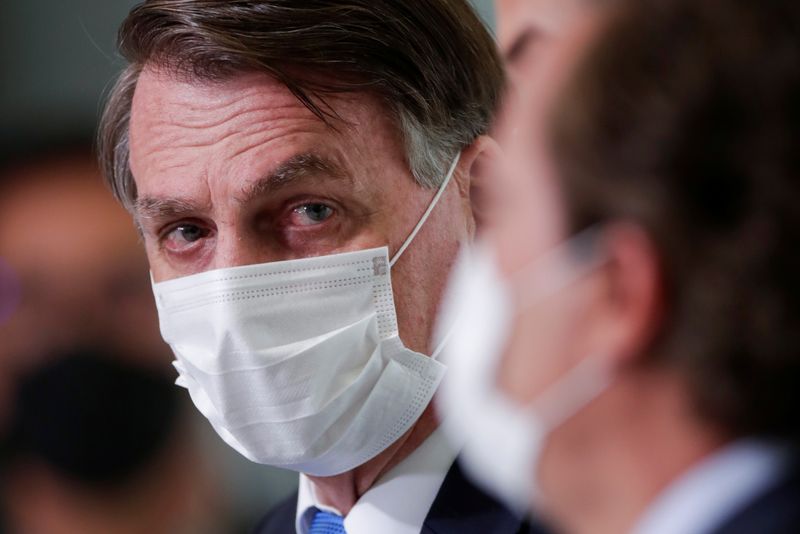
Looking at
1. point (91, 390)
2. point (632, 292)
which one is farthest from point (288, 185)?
point (91, 390)

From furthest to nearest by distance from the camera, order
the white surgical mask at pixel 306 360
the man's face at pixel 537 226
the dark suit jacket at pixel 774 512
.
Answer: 1. the white surgical mask at pixel 306 360
2. the man's face at pixel 537 226
3. the dark suit jacket at pixel 774 512

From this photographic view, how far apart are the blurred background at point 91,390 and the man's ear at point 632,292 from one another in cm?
310

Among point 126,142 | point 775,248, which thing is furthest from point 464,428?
point 126,142

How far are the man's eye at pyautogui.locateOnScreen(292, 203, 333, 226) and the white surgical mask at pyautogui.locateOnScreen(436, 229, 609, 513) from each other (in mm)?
940

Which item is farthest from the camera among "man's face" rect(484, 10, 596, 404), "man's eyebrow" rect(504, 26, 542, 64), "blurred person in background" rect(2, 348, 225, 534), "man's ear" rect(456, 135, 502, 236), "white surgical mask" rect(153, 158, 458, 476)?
"blurred person in background" rect(2, 348, 225, 534)

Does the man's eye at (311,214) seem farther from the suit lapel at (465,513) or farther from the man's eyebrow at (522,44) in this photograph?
the man's eyebrow at (522,44)

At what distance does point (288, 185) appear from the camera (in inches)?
86.2

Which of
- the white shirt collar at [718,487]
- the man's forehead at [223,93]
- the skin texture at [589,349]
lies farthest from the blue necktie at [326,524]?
the white shirt collar at [718,487]

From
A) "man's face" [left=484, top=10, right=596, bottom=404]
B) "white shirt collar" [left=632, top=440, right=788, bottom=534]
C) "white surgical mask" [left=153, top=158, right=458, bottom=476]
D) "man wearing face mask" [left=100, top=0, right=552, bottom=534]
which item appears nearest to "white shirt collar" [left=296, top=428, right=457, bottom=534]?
"man wearing face mask" [left=100, top=0, right=552, bottom=534]

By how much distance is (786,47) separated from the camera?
988 mm

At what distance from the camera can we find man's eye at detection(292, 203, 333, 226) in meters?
2.22

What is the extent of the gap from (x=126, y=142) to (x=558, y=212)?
163 centimetres

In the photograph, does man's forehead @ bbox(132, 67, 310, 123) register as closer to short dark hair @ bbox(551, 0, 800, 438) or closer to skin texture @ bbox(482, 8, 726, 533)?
skin texture @ bbox(482, 8, 726, 533)

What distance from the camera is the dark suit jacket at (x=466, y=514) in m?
2.17
